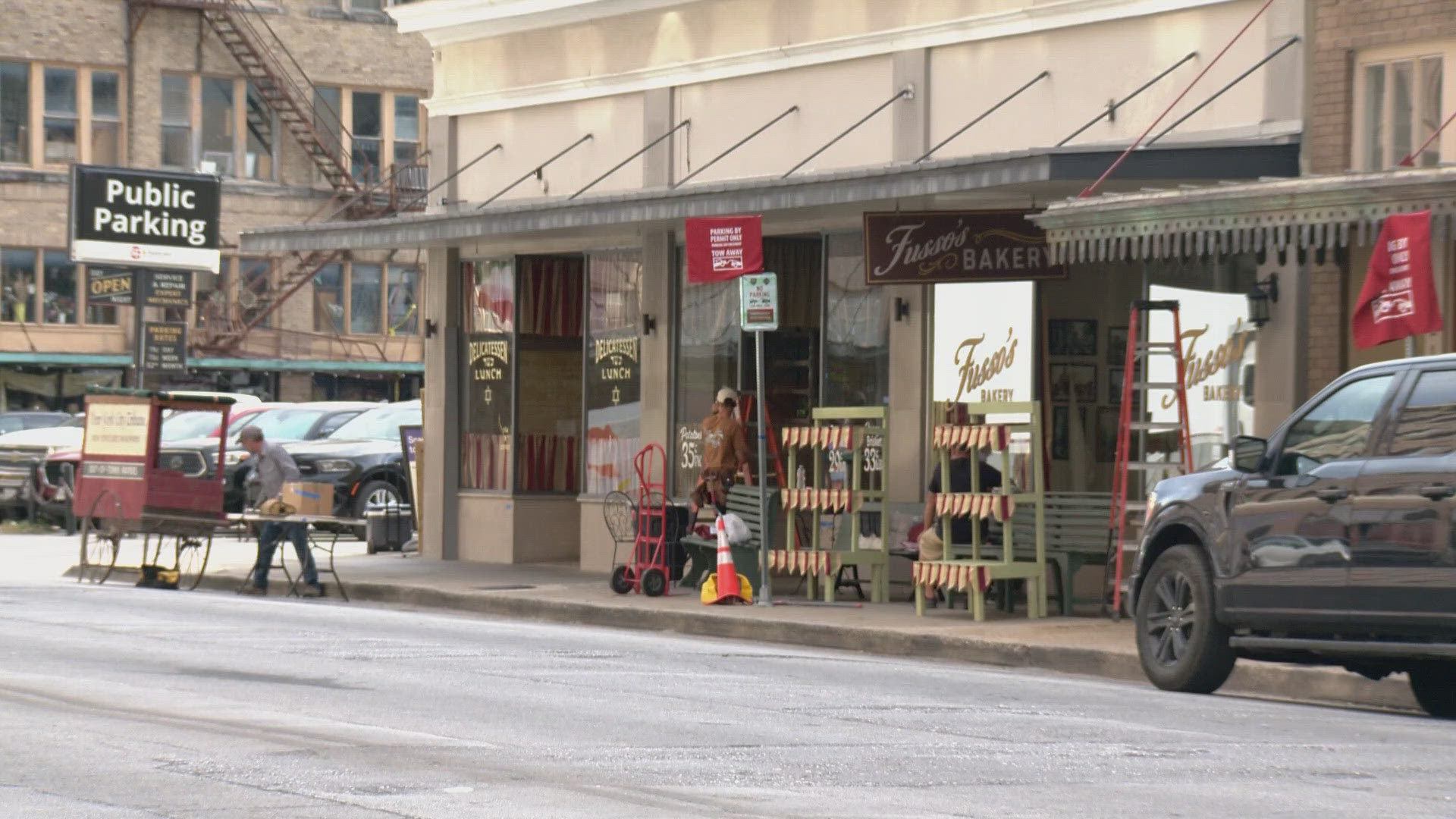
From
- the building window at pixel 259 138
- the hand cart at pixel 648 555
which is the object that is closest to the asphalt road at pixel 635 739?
the hand cart at pixel 648 555

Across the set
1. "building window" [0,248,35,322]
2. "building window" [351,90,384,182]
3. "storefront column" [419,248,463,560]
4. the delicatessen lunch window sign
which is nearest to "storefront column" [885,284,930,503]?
"storefront column" [419,248,463,560]

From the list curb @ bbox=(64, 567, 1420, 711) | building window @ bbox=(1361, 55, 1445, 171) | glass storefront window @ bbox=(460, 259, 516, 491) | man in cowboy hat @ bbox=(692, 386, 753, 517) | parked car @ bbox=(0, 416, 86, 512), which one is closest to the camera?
curb @ bbox=(64, 567, 1420, 711)

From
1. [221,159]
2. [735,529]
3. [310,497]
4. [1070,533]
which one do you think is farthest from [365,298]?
[1070,533]

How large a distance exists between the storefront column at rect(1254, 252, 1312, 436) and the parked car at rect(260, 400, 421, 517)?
49.3ft

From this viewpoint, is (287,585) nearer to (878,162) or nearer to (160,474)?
(160,474)

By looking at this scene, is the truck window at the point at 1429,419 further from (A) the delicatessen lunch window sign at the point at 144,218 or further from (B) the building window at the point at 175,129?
(B) the building window at the point at 175,129

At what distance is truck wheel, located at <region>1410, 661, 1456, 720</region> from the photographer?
1289cm

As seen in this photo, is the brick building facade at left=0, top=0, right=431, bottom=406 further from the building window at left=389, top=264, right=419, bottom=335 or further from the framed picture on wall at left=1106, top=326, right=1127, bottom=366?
the framed picture on wall at left=1106, top=326, right=1127, bottom=366

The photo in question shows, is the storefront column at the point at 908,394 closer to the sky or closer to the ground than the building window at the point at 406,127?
closer to the ground

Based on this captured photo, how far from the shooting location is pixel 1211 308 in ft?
60.7

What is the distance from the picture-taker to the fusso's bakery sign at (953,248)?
64.9 ft

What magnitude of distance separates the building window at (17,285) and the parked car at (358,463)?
1937 cm

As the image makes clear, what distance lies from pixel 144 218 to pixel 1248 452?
883 inches

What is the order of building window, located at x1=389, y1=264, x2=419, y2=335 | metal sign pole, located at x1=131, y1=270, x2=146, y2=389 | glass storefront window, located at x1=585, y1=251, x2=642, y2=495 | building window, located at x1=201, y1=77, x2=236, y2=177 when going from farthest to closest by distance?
building window, located at x1=389, y1=264, x2=419, y2=335
building window, located at x1=201, y1=77, x2=236, y2=177
metal sign pole, located at x1=131, y1=270, x2=146, y2=389
glass storefront window, located at x1=585, y1=251, x2=642, y2=495
